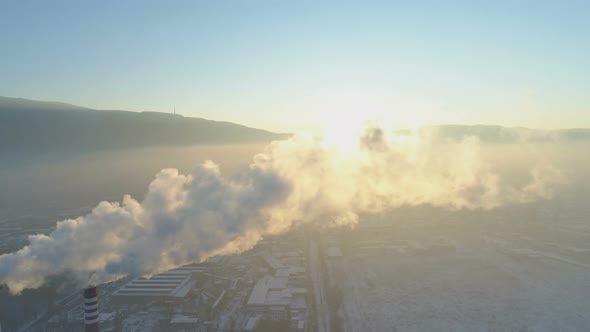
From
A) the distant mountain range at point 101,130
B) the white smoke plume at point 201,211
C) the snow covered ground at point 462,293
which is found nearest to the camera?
the white smoke plume at point 201,211

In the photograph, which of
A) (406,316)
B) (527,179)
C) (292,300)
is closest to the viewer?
(406,316)

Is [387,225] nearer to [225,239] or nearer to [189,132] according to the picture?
[225,239]

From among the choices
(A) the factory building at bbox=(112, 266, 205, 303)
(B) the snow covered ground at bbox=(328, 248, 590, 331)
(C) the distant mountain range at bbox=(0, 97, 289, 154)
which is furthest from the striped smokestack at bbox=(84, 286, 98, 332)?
(C) the distant mountain range at bbox=(0, 97, 289, 154)

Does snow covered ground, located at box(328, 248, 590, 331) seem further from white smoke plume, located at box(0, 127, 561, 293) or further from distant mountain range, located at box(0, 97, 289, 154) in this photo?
distant mountain range, located at box(0, 97, 289, 154)

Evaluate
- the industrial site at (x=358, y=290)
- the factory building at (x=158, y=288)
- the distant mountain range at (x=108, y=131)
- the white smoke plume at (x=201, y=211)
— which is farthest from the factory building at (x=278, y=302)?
the distant mountain range at (x=108, y=131)

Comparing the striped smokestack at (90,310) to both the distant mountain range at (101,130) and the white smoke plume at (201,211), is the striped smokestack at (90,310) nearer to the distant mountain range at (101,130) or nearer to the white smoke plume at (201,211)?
the white smoke plume at (201,211)

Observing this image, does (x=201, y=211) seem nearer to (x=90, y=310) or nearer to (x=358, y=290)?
(x=90, y=310)

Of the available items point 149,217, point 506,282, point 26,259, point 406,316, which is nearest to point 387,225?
point 506,282
